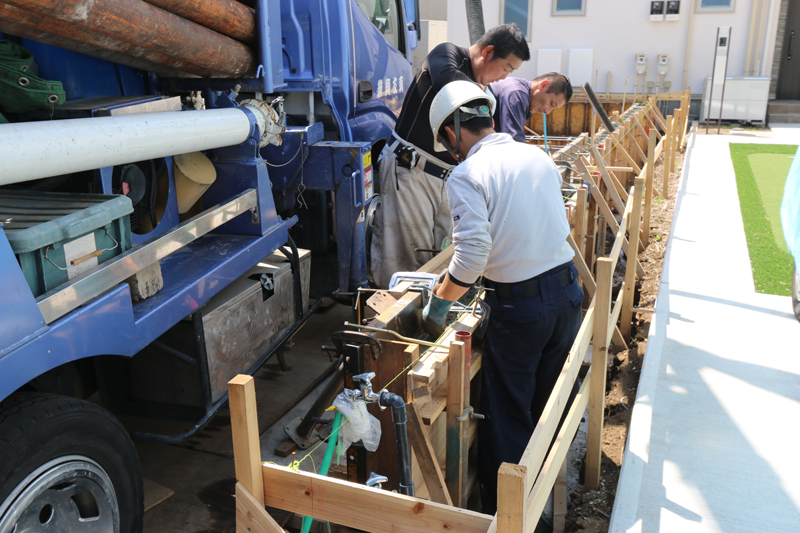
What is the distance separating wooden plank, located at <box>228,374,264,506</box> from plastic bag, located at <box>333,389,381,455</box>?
1.28ft

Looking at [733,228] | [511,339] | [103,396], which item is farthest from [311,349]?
[733,228]

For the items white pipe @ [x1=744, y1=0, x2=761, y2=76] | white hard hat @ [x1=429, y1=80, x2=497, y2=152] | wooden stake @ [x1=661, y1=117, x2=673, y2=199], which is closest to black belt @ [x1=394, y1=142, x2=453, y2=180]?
white hard hat @ [x1=429, y1=80, x2=497, y2=152]

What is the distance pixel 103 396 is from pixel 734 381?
3937 mm

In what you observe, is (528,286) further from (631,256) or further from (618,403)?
(631,256)

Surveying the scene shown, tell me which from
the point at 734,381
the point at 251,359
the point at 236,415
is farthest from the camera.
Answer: the point at 734,381

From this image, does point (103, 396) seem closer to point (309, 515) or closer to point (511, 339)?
A: point (309, 515)

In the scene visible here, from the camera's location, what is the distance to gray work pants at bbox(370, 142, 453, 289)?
4.84 meters

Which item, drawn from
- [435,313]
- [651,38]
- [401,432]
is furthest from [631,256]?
[651,38]

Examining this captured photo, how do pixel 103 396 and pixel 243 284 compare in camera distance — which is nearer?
pixel 103 396

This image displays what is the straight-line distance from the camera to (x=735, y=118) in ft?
52.5

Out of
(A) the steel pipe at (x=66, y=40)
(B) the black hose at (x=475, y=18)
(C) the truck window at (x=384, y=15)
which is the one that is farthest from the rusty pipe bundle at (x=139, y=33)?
(B) the black hose at (x=475, y=18)

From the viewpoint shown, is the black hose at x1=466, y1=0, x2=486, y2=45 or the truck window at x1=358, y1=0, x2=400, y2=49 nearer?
the truck window at x1=358, y1=0, x2=400, y2=49

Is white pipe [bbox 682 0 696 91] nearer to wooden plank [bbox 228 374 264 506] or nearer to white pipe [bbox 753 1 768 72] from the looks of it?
white pipe [bbox 753 1 768 72]

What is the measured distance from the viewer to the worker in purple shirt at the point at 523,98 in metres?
5.17
